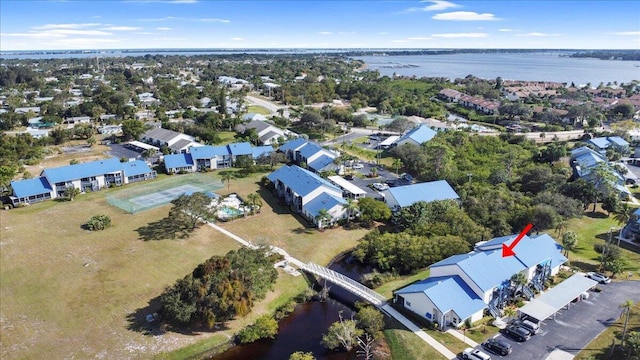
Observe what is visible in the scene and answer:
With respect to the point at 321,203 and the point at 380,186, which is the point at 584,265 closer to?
the point at 321,203

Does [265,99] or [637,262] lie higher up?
[265,99]

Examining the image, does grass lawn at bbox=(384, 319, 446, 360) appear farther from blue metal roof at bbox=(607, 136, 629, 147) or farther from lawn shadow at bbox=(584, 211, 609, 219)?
blue metal roof at bbox=(607, 136, 629, 147)

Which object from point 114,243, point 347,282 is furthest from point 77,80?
point 347,282

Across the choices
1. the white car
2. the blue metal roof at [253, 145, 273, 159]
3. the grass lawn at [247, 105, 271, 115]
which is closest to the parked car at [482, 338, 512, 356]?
the white car

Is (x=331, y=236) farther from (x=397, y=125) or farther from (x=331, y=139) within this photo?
(x=397, y=125)

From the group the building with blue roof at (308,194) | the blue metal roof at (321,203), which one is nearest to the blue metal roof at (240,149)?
the building with blue roof at (308,194)

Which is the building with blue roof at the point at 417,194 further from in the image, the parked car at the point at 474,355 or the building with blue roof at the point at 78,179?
the building with blue roof at the point at 78,179
